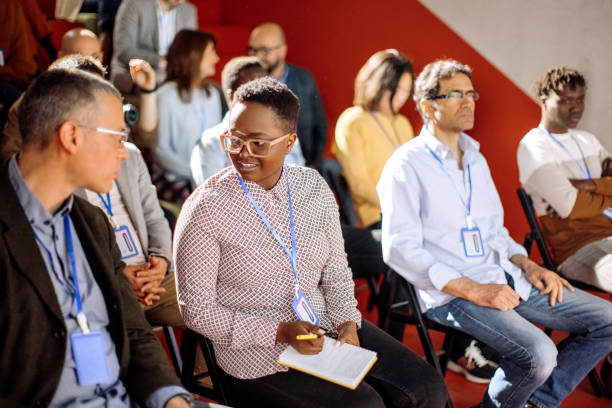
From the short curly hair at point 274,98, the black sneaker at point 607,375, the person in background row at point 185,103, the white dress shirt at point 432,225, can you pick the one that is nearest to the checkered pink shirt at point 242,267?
the short curly hair at point 274,98

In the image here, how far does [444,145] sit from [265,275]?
1178 millimetres

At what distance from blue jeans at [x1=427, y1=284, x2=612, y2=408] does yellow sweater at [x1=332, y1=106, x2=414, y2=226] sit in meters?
1.22

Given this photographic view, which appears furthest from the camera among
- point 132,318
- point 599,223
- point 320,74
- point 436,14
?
point 320,74

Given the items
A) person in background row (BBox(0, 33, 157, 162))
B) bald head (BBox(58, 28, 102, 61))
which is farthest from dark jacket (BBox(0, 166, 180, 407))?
bald head (BBox(58, 28, 102, 61))

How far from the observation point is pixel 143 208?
2.69 metres

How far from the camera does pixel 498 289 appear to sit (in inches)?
94.3

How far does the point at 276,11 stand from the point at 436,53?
1853 millimetres

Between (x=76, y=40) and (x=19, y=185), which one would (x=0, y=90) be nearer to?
(x=76, y=40)

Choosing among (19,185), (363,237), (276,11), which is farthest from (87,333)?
(276,11)

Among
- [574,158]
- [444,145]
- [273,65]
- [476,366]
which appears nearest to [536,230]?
[574,158]

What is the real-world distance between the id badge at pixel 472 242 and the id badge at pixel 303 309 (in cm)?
87

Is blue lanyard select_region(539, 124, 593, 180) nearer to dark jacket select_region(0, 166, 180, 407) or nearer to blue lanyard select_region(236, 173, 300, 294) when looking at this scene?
blue lanyard select_region(236, 173, 300, 294)

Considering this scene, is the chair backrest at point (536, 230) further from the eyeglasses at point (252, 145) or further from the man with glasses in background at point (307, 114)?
the eyeglasses at point (252, 145)

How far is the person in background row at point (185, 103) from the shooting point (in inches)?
149
